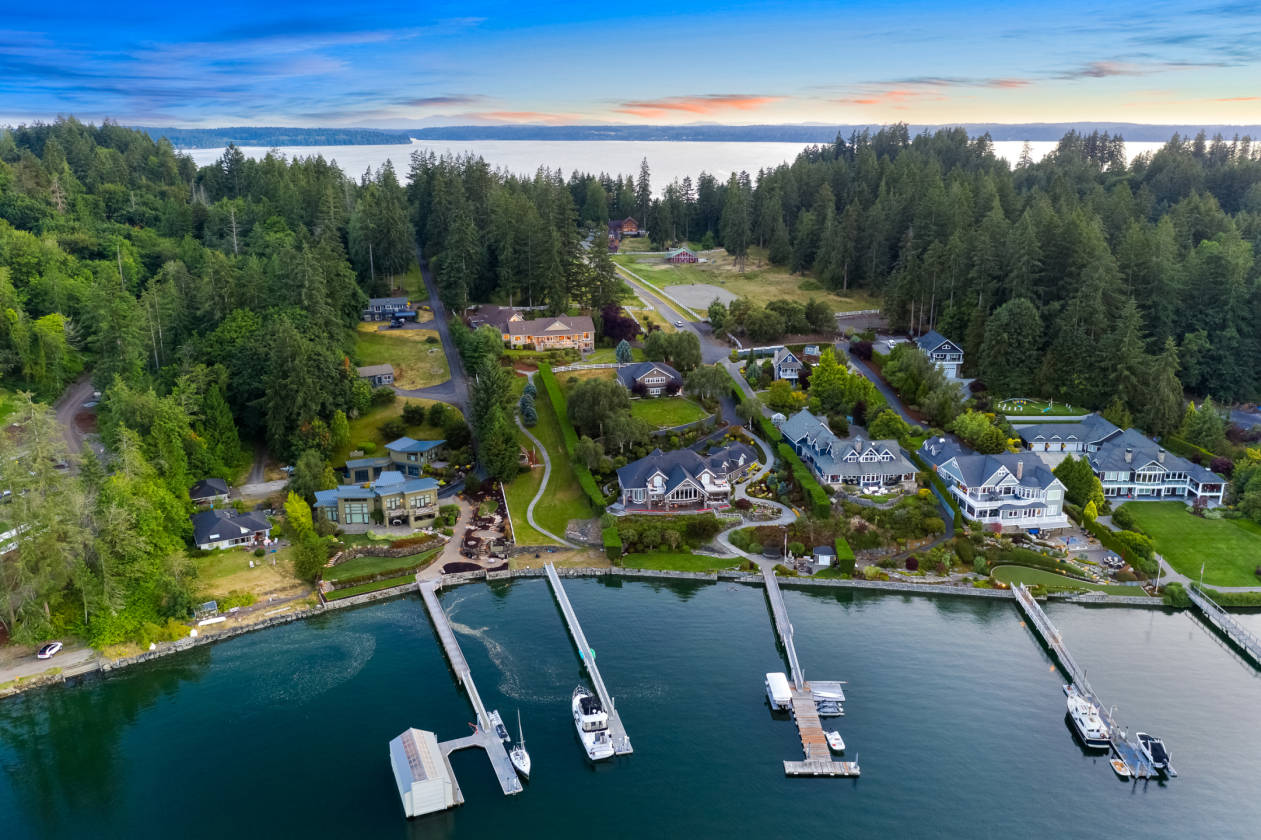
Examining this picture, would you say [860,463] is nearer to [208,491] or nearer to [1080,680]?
A: [1080,680]

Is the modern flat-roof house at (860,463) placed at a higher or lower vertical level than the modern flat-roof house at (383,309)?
lower

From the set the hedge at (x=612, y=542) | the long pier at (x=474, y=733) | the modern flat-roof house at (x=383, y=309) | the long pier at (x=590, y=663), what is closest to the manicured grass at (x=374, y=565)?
the long pier at (x=474, y=733)

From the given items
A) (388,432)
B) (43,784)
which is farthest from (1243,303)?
(43,784)

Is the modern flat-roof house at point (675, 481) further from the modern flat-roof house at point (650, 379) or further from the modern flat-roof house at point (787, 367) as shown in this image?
the modern flat-roof house at point (787, 367)

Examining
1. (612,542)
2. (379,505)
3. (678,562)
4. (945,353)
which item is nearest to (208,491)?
(379,505)

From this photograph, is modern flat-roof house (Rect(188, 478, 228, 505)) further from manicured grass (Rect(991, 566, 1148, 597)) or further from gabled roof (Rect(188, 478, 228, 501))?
manicured grass (Rect(991, 566, 1148, 597))

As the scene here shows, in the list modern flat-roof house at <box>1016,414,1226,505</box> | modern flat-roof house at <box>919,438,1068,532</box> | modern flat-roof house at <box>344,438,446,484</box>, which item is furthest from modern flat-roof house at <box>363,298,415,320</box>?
modern flat-roof house at <box>1016,414,1226,505</box>
